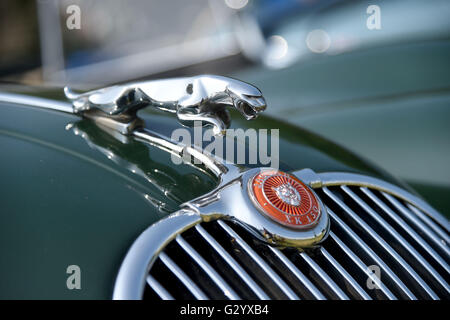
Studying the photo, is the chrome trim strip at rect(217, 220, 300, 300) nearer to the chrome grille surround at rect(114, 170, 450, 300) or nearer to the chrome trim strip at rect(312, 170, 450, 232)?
the chrome grille surround at rect(114, 170, 450, 300)

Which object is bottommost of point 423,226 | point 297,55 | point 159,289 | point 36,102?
point 159,289

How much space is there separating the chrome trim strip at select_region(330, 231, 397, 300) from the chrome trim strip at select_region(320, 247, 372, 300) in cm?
4

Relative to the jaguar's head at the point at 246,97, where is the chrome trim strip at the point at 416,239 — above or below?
below

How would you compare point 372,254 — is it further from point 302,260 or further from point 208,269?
point 208,269

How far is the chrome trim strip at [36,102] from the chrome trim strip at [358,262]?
2.73 feet

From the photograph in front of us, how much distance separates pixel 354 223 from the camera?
3.87ft

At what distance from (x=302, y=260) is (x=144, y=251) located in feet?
1.00

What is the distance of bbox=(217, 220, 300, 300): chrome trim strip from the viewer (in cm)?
95

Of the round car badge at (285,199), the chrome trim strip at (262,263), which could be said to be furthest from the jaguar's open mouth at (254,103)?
the chrome trim strip at (262,263)

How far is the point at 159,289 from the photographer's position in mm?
886

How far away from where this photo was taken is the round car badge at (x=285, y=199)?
1025mm

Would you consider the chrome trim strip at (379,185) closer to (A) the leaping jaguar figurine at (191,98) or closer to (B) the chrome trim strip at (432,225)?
(B) the chrome trim strip at (432,225)

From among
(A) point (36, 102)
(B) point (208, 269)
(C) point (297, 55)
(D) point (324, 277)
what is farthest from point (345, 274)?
(C) point (297, 55)

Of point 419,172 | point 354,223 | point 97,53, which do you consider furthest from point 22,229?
point 97,53
